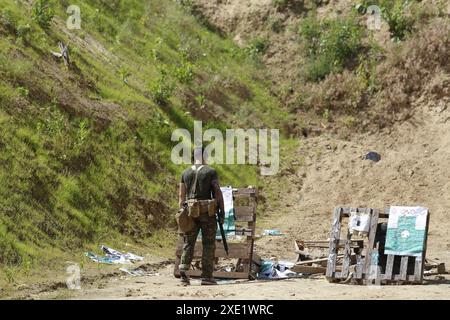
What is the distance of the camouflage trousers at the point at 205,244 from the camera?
12.0 metres

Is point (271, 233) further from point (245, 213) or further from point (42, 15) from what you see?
point (42, 15)

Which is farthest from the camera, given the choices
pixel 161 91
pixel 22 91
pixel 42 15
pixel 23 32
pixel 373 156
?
pixel 373 156

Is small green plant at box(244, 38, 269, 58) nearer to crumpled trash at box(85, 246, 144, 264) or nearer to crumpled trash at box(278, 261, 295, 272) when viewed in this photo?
crumpled trash at box(85, 246, 144, 264)

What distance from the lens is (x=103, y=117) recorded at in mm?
18172

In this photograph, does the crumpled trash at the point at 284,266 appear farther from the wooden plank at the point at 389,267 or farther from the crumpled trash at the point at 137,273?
the crumpled trash at the point at 137,273

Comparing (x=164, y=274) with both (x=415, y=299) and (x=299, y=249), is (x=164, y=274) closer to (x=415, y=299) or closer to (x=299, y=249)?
(x=299, y=249)

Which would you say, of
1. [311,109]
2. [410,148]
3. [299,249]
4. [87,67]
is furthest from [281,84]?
[299,249]

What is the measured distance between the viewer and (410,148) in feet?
71.4

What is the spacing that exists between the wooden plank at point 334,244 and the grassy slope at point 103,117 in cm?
426

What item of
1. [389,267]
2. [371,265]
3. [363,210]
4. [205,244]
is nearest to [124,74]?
[205,244]

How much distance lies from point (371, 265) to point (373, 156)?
32.3 ft

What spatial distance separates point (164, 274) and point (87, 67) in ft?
26.9

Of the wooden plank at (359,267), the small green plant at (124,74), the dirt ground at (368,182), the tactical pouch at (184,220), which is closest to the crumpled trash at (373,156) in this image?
the dirt ground at (368,182)

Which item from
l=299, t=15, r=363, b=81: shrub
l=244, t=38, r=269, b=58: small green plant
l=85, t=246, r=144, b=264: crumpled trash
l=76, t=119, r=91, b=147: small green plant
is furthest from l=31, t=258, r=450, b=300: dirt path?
l=244, t=38, r=269, b=58: small green plant
